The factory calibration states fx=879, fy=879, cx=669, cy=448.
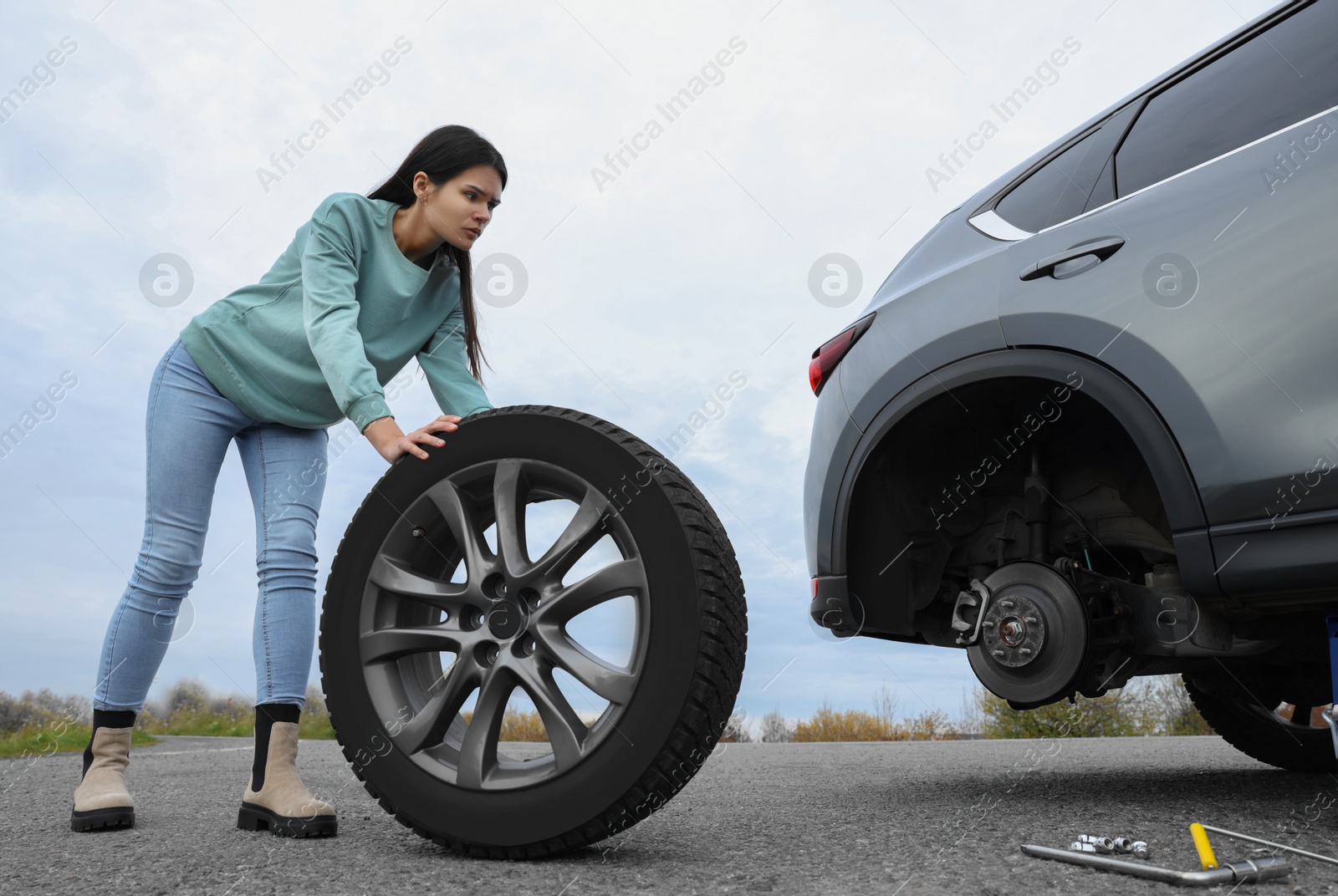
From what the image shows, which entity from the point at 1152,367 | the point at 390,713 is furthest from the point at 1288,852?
the point at 390,713

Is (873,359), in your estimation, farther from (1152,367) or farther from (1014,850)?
(1014,850)

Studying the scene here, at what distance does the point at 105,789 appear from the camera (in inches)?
97.0

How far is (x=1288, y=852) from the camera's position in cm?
187

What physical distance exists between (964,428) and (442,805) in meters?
1.89

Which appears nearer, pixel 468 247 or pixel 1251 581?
pixel 1251 581

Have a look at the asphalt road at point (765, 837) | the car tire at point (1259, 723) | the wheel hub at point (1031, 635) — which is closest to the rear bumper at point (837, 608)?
the wheel hub at point (1031, 635)

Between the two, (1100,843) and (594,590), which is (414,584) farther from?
(1100,843)

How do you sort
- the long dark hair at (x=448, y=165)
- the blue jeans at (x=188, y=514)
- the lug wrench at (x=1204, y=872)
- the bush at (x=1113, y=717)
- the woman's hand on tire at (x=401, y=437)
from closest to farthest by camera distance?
the lug wrench at (x=1204, y=872), the woman's hand on tire at (x=401, y=437), the blue jeans at (x=188, y=514), the long dark hair at (x=448, y=165), the bush at (x=1113, y=717)

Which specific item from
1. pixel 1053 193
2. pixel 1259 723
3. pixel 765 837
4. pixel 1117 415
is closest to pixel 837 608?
pixel 765 837

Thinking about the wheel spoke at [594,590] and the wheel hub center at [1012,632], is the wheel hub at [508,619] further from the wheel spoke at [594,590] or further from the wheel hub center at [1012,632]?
the wheel hub center at [1012,632]

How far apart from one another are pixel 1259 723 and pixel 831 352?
2.42 metres

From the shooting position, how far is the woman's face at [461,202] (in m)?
2.55

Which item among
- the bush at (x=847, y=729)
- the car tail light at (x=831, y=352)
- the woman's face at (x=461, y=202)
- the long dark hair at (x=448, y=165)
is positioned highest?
the long dark hair at (x=448, y=165)

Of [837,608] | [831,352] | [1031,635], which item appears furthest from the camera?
[831,352]
